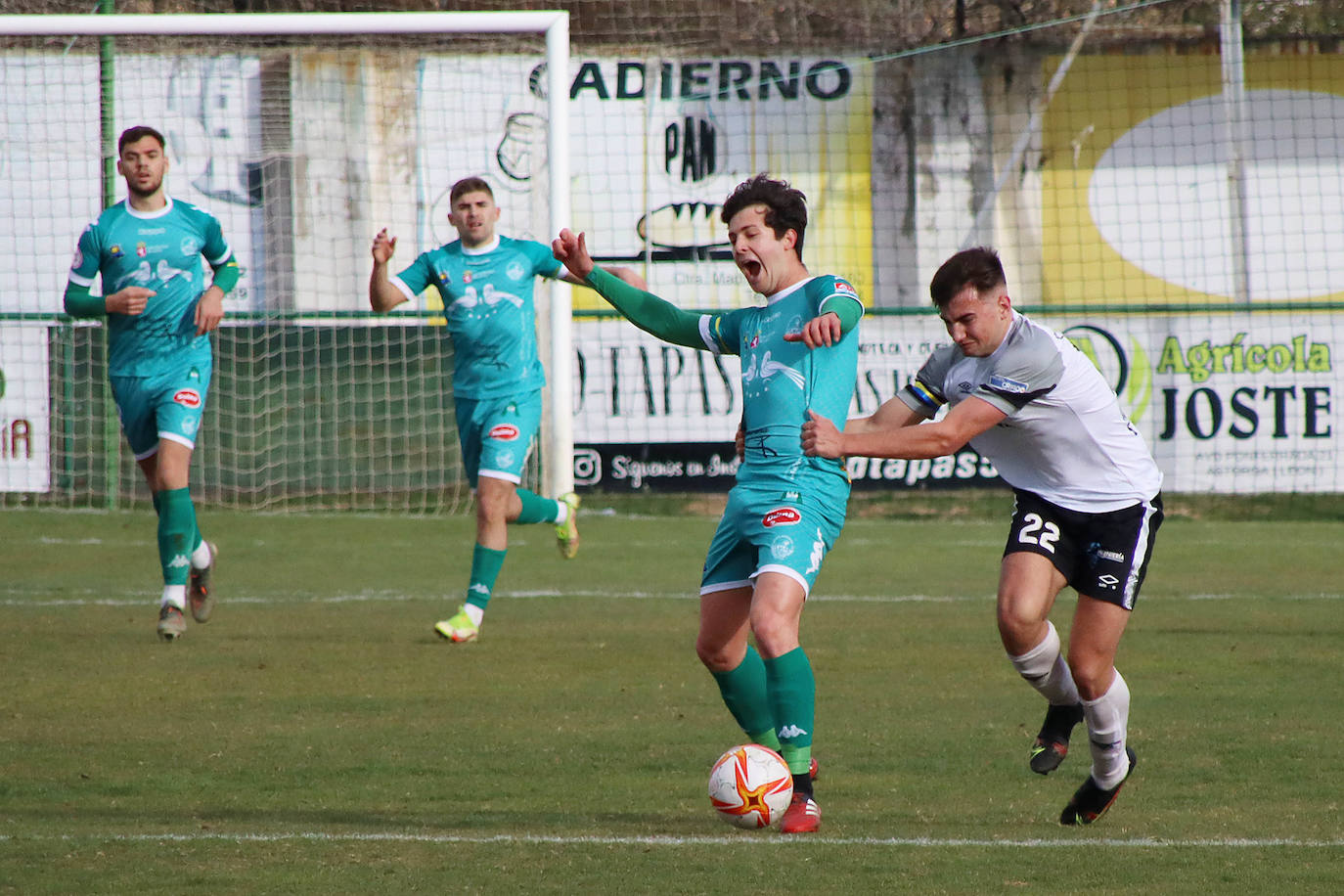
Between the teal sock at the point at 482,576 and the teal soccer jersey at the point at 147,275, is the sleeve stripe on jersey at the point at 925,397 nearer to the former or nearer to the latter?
the teal sock at the point at 482,576

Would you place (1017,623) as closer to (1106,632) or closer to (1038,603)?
(1038,603)

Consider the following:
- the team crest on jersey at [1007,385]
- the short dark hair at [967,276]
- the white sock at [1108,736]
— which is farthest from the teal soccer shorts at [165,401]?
the white sock at [1108,736]

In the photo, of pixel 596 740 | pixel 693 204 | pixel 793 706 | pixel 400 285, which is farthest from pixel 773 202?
pixel 693 204

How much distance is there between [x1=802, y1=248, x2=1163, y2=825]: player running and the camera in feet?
17.4

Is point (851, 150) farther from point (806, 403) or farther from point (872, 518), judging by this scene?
point (806, 403)

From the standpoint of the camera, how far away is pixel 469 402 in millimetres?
9562

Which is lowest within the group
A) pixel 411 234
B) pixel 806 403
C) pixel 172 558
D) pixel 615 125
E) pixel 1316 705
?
pixel 1316 705

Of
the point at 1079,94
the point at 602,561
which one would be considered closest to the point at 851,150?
the point at 1079,94

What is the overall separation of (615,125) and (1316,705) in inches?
499

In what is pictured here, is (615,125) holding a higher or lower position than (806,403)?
higher

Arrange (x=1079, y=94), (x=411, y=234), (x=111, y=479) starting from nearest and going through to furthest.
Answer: (x=111, y=479), (x=411, y=234), (x=1079, y=94)

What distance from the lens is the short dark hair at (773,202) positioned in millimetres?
5410

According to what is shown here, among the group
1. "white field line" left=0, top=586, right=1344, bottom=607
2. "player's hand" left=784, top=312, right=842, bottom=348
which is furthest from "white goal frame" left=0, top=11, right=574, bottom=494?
"player's hand" left=784, top=312, right=842, bottom=348

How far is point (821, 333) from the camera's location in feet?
16.7
